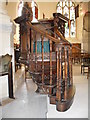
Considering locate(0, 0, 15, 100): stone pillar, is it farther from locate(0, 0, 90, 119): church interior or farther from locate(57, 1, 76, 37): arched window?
locate(57, 1, 76, 37): arched window

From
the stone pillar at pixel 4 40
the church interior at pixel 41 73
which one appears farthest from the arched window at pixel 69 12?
the stone pillar at pixel 4 40

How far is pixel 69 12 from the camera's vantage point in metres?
12.4

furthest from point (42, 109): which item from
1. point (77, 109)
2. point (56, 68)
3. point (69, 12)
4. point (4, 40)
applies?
point (69, 12)

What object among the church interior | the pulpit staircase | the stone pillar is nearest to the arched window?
the church interior

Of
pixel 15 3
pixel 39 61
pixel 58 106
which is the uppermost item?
pixel 15 3

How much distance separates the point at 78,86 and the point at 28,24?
1.68m

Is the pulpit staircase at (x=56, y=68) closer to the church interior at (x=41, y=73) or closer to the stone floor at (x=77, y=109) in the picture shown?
the church interior at (x=41, y=73)

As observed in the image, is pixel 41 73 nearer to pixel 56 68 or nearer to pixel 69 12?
pixel 56 68

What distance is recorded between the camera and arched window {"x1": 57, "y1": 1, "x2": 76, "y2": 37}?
12070mm

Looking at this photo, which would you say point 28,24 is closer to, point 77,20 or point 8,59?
point 8,59

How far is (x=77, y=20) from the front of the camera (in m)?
11.8

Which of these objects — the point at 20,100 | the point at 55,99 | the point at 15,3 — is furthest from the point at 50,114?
the point at 15,3

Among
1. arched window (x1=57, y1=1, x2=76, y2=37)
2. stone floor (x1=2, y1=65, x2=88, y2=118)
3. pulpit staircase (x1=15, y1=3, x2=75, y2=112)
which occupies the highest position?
arched window (x1=57, y1=1, x2=76, y2=37)

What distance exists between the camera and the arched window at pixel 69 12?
12.1 metres
